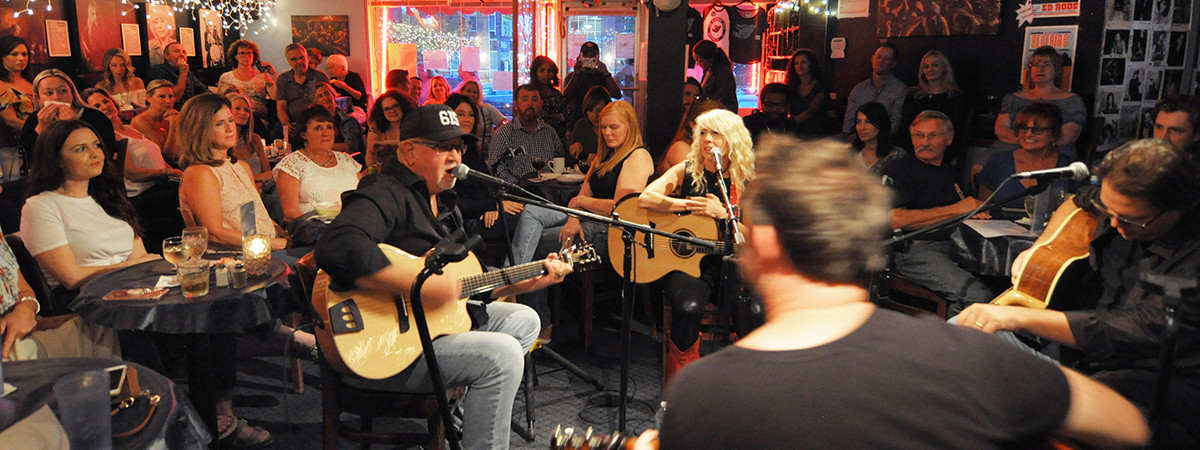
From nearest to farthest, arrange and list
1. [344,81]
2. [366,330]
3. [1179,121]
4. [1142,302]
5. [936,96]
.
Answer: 1. [1142,302]
2. [366,330]
3. [1179,121]
4. [936,96]
5. [344,81]

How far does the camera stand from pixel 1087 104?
6.38 m

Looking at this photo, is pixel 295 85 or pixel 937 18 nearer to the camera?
pixel 937 18

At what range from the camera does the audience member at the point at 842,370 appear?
1055 mm

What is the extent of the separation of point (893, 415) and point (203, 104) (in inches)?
148

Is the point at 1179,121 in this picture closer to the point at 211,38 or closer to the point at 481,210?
the point at 481,210

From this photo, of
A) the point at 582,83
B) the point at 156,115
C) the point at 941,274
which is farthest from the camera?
the point at 582,83

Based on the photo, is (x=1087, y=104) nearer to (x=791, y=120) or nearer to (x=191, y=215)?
(x=791, y=120)

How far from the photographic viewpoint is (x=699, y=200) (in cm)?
381

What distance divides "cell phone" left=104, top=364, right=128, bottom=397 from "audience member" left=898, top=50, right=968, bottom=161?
627 cm

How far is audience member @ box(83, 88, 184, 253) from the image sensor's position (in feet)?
15.7

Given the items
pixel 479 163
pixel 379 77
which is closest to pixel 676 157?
pixel 479 163

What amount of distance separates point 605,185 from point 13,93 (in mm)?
4560

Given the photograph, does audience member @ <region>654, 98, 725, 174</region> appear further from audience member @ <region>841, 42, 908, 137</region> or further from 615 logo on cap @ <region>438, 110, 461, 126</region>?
audience member @ <region>841, 42, 908, 137</region>

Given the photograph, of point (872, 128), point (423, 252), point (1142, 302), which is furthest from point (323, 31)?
point (1142, 302)
